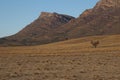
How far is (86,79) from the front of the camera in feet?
85.6

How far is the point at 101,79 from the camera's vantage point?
25531mm

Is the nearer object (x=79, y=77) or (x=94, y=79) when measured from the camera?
(x=94, y=79)

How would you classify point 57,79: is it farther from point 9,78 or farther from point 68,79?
point 9,78

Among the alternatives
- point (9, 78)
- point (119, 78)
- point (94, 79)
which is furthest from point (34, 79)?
point (119, 78)

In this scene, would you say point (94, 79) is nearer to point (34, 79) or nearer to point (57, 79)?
point (57, 79)

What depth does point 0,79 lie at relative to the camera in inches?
1049

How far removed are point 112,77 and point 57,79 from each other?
14.1 ft

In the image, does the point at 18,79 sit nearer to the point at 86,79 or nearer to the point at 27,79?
the point at 27,79

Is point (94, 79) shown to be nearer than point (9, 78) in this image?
Yes

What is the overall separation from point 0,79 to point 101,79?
7.67 m

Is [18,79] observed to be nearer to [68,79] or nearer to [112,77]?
[68,79]

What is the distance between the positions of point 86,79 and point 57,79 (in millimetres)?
2171

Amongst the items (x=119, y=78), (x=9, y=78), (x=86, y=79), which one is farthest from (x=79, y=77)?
(x=9, y=78)

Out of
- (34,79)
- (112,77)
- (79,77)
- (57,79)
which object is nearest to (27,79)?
(34,79)
